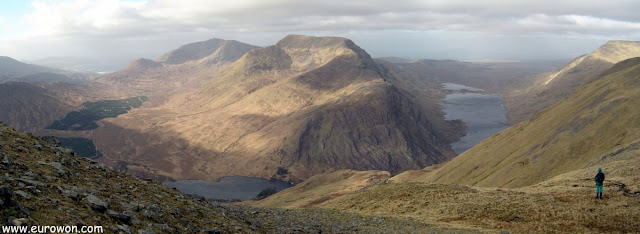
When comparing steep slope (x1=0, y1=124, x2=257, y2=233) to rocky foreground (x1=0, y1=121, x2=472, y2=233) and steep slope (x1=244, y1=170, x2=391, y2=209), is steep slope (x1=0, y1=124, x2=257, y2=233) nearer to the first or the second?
rocky foreground (x1=0, y1=121, x2=472, y2=233)

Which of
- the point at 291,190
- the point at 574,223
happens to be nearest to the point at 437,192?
the point at 574,223

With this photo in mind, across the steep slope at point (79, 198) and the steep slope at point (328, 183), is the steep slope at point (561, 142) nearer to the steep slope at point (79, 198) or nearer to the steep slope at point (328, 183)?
the steep slope at point (328, 183)

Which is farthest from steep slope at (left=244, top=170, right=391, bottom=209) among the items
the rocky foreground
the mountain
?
the rocky foreground

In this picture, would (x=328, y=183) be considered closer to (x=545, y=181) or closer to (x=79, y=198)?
(x=545, y=181)

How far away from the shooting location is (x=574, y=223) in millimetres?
31750

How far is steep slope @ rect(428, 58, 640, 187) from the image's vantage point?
7969cm

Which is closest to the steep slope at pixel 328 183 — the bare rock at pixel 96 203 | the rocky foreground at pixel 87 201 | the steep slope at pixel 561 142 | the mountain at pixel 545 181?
the mountain at pixel 545 181

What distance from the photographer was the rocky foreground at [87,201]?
16.8m

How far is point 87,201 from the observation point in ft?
63.9

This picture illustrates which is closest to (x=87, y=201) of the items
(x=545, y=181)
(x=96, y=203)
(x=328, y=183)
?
(x=96, y=203)

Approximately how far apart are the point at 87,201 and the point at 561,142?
106056 millimetres

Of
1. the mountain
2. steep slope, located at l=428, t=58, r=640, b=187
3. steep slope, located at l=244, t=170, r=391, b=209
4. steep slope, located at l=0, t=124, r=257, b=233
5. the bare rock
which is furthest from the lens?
steep slope, located at l=244, t=170, r=391, b=209

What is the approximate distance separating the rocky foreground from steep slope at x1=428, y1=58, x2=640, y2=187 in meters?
62.3

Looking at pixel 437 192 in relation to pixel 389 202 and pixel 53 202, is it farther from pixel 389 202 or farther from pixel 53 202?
pixel 53 202
